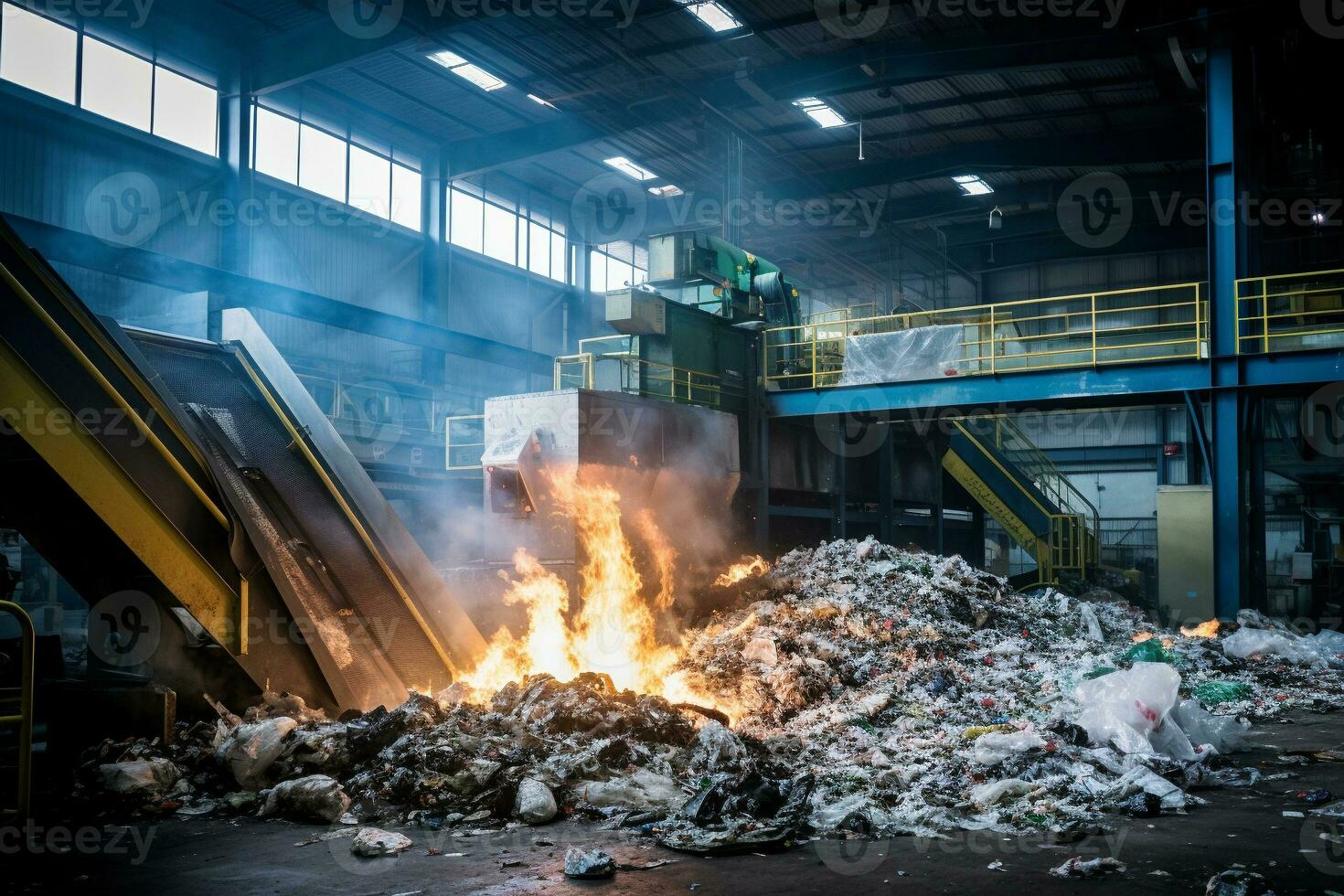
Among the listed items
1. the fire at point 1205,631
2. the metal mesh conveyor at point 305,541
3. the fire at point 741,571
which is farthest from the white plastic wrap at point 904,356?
the metal mesh conveyor at point 305,541

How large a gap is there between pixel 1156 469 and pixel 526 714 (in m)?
27.3

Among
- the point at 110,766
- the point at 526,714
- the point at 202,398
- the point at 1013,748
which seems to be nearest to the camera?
the point at 110,766

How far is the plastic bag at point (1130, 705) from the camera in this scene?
6730mm

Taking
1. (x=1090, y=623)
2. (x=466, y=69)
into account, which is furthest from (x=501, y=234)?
(x=1090, y=623)

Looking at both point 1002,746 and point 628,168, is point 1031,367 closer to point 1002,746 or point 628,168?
point 1002,746

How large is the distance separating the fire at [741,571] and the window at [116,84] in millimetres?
13281

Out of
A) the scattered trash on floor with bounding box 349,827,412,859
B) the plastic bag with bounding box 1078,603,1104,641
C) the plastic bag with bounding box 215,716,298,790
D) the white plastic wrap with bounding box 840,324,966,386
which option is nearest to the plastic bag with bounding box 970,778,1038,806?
the scattered trash on floor with bounding box 349,827,412,859

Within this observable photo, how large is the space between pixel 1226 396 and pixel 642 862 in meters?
11.6

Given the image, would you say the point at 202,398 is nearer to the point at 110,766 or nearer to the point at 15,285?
the point at 15,285

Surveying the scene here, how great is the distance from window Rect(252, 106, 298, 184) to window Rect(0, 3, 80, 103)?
335 centimetres

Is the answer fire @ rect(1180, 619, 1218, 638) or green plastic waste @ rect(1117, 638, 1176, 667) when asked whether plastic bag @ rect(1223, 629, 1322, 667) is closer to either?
fire @ rect(1180, 619, 1218, 638)

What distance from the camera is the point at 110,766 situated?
6223mm

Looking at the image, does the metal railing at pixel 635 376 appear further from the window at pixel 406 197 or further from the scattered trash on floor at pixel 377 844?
the window at pixel 406 197

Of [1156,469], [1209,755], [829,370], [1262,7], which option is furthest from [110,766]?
[1156,469]
